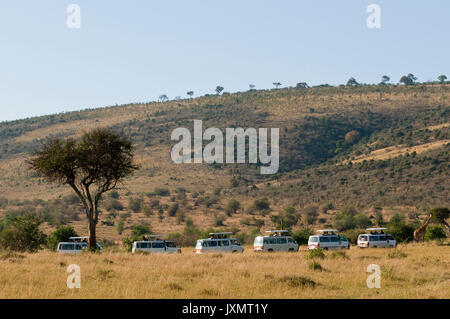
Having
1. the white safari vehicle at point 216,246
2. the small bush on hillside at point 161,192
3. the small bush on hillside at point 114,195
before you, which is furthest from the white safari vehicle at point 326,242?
the small bush on hillside at point 114,195

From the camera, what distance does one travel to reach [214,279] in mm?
23281

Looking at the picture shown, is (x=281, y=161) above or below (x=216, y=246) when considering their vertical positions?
above

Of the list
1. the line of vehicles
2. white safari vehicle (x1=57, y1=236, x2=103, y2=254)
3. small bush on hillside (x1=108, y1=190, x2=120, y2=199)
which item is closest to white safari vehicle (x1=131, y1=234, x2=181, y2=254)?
the line of vehicles

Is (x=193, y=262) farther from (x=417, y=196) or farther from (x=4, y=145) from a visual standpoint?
(x=4, y=145)

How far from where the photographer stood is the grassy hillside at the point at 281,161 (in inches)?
3211

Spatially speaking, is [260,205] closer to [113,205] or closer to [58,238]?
[113,205]

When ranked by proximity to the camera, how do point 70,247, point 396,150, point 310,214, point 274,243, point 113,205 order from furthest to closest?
point 396,150 < point 113,205 < point 310,214 < point 274,243 < point 70,247

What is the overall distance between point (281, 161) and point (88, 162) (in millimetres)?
74812

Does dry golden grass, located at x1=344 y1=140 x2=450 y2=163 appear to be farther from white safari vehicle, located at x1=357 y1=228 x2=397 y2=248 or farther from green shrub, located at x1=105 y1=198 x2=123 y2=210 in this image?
white safari vehicle, located at x1=357 y1=228 x2=397 y2=248

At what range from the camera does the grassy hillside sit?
8156 cm

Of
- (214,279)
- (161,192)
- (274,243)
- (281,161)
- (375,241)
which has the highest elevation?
(281,161)

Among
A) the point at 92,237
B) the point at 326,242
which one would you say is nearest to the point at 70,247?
the point at 92,237

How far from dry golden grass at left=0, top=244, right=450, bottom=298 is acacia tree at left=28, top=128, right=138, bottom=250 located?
8.77 m

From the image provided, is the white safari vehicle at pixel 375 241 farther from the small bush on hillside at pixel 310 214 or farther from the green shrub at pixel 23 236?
the small bush on hillside at pixel 310 214
